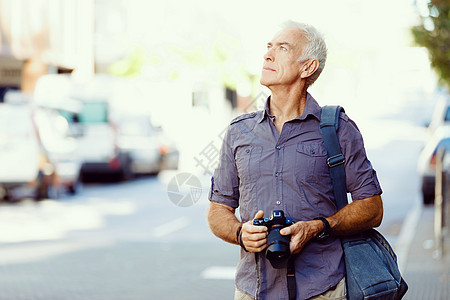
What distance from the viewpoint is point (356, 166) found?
3.12m

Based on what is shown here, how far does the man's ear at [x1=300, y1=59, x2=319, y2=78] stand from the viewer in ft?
10.7

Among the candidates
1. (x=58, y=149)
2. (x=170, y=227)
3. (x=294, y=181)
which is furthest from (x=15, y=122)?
(x=294, y=181)

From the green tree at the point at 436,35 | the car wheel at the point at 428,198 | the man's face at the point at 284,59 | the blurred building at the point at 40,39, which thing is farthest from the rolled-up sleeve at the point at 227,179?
the blurred building at the point at 40,39

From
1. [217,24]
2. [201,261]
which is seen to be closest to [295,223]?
[201,261]

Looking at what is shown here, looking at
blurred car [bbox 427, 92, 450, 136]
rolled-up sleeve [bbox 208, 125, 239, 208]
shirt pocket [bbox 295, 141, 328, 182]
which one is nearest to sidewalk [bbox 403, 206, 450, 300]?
rolled-up sleeve [bbox 208, 125, 239, 208]

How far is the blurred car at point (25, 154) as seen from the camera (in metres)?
16.2

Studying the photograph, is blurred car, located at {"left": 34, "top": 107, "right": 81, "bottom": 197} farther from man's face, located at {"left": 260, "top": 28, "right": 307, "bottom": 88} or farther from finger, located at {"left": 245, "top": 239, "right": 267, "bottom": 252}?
finger, located at {"left": 245, "top": 239, "right": 267, "bottom": 252}

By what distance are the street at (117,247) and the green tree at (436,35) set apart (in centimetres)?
259

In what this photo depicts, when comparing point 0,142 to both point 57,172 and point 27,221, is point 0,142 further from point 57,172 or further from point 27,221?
point 27,221

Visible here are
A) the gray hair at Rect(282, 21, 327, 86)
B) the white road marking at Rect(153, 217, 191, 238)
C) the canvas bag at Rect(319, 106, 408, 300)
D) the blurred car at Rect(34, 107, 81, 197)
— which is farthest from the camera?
the blurred car at Rect(34, 107, 81, 197)

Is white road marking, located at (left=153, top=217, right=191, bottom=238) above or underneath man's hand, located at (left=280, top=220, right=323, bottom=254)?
underneath

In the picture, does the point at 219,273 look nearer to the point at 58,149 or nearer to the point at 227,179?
the point at 227,179

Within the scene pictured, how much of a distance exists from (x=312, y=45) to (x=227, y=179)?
64 centimetres

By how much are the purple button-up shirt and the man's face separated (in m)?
0.16
